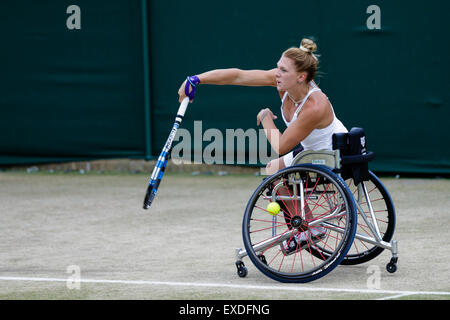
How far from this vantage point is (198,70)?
1019 centimetres

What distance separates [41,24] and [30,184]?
1.94 metres

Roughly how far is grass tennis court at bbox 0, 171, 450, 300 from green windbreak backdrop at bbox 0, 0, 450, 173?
458 mm


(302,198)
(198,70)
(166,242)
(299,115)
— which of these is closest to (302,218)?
(302,198)

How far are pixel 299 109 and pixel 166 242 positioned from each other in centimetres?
186

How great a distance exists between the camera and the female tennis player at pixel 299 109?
5195 millimetres

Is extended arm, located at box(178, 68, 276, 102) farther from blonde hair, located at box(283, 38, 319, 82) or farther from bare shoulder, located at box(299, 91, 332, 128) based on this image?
bare shoulder, located at box(299, 91, 332, 128)

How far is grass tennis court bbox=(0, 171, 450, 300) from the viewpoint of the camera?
197 inches

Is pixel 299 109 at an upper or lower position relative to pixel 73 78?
upper

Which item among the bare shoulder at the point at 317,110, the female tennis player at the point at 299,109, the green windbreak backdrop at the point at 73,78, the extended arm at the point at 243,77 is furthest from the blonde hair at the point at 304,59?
the green windbreak backdrop at the point at 73,78

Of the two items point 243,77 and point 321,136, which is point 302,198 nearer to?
point 321,136

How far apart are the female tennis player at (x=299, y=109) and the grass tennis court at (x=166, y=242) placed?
79 centimetres
